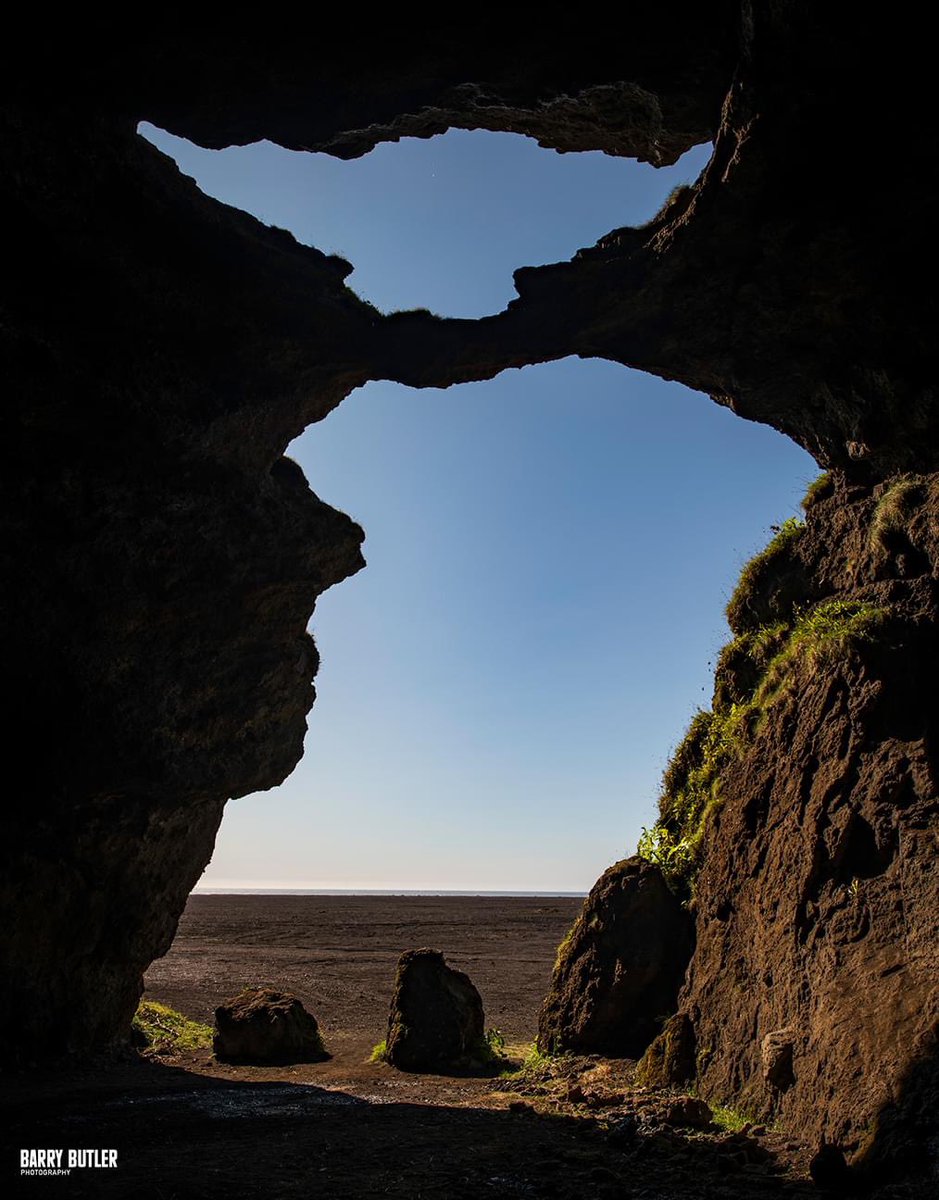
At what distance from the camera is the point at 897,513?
9.30m

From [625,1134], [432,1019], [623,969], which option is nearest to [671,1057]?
[623,969]

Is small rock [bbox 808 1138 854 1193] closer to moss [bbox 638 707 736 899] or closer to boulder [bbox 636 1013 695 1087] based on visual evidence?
boulder [bbox 636 1013 695 1087]

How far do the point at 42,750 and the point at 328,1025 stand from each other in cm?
1036

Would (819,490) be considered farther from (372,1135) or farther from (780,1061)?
(372,1135)

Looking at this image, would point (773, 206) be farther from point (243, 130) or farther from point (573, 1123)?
point (573, 1123)

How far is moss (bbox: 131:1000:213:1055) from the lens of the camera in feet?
48.2

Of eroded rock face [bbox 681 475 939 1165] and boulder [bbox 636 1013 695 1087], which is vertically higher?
eroded rock face [bbox 681 475 939 1165]

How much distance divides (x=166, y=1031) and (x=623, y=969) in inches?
406

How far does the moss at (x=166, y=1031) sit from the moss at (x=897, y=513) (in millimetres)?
14351

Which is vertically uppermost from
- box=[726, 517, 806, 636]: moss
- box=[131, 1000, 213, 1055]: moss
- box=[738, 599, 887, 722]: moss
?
box=[726, 517, 806, 636]: moss

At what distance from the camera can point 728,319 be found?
10.1 meters

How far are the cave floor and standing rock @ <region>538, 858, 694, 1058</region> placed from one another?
0.57m

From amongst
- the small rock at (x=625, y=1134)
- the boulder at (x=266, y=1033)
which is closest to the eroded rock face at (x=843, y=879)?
the small rock at (x=625, y=1134)

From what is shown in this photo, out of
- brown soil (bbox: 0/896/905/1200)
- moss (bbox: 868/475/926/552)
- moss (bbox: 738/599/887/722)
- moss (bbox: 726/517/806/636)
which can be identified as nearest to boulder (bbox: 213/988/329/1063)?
brown soil (bbox: 0/896/905/1200)
